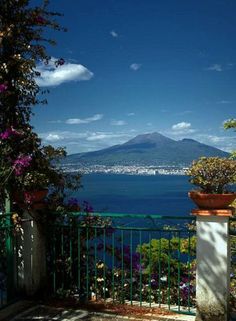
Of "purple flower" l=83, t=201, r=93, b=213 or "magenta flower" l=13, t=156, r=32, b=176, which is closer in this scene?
"magenta flower" l=13, t=156, r=32, b=176

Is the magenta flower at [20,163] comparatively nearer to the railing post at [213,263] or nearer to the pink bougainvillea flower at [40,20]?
the pink bougainvillea flower at [40,20]

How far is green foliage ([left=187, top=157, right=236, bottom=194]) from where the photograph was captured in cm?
451

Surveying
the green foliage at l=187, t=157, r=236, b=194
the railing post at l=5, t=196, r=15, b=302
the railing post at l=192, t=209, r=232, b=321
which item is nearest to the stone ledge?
the railing post at l=192, t=209, r=232, b=321

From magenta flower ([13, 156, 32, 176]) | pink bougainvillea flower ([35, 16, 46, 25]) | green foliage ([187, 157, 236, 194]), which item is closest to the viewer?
green foliage ([187, 157, 236, 194])

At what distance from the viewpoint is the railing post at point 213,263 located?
459 cm

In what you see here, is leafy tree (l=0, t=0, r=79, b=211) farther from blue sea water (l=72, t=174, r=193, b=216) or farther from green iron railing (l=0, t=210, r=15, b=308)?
blue sea water (l=72, t=174, r=193, b=216)

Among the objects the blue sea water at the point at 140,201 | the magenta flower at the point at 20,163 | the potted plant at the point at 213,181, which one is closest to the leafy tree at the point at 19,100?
the magenta flower at the point at 20,163

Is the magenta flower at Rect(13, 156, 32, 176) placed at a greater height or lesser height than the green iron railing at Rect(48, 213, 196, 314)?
greater

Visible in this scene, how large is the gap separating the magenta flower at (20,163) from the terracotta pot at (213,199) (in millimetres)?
2041

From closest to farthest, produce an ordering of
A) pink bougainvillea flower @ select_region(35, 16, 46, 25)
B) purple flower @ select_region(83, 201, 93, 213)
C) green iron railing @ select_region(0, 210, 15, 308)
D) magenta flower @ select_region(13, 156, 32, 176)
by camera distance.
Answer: magenta flower @ select_region(13, 156, 32, 176)
green iron railing @ select_region(0, 210, 15, 308)
pink bougainvillea flower @ select_region(35, 16, 46, 25)
purple flower @ select_region(83, 201, 93, 213)

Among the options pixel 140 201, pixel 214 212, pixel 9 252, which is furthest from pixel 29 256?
pixel 140 201

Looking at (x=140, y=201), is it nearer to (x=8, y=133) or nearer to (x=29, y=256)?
(x=29, y=256)

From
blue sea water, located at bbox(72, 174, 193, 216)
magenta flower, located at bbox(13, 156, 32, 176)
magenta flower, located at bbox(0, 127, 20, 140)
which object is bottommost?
blue sea water, located at bbox(72, 174, 193, 216)

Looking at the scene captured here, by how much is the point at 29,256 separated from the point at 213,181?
8.76 feet
